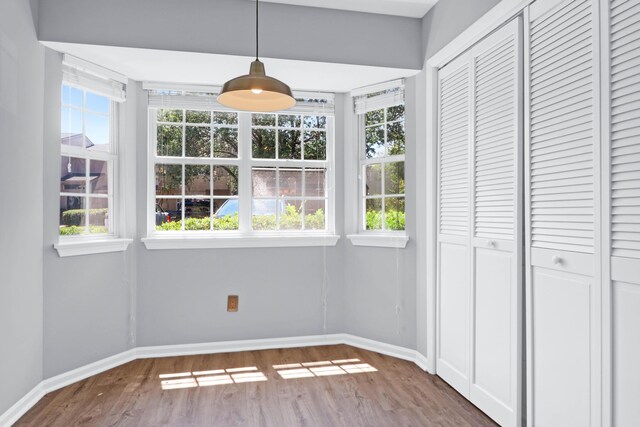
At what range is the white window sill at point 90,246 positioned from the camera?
2881 mm

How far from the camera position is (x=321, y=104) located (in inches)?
150

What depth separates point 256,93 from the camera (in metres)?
2.09

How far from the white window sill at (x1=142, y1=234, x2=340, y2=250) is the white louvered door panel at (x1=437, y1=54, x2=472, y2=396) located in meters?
1.15

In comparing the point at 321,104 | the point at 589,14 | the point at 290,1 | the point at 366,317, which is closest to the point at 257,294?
the point at 366,317

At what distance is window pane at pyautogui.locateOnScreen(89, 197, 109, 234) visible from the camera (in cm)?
324

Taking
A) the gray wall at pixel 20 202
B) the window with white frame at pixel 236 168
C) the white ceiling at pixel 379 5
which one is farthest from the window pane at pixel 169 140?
the white ceiling at pixel 379 5

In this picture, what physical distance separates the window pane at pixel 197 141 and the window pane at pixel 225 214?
0.45 m

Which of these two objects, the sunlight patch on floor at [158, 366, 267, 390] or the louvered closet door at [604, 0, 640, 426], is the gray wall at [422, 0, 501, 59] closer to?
the louvered closet door at [604, 0, 640, 426]

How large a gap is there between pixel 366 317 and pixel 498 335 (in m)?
1.45

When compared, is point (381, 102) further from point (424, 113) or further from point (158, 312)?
point (158, 312)

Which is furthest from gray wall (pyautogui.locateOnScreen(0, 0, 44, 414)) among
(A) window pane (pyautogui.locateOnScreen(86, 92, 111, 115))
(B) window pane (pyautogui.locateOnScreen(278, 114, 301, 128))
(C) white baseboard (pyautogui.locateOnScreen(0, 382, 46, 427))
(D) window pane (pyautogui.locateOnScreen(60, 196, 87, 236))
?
(B) window pane (pyautogui.locateOnScreen(278, 114, 301, 128))

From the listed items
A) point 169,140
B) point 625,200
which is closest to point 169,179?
point 169,140

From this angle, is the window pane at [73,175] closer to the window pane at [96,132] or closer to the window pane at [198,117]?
the window pane at [96,132]

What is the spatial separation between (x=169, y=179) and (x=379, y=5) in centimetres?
223
